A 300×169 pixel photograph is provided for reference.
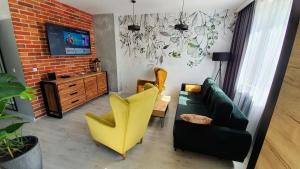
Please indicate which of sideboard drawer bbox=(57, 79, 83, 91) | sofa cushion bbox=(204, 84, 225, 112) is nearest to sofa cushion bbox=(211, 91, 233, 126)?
sofa cushion bbox=(204, 84, 225, 112)

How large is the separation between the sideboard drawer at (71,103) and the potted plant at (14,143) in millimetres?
1571

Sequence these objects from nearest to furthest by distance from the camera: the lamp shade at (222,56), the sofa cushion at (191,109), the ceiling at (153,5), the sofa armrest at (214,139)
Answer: the sofa armrest at (214,139) → the sofa cushion at (191,109) → the ceiling at (153,5) → the lamp shade at (222,56)

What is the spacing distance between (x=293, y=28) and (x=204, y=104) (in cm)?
222

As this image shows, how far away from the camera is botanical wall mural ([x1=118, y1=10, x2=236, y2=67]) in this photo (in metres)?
3.63

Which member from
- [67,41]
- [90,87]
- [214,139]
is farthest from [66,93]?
[214,139]

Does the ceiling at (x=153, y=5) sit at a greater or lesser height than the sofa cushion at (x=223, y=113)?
greater

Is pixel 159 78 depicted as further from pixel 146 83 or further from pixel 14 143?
pixel 14 143

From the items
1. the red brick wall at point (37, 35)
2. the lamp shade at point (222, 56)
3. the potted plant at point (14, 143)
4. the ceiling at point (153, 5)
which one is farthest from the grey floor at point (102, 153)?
the ceiling at point (153, 5)

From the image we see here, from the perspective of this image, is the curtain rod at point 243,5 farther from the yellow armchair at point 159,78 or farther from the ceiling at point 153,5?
the yellow armchair at point 159,78

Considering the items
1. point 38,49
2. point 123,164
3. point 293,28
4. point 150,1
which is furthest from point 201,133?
point 38,49

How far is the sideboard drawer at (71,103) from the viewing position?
294 centimetres

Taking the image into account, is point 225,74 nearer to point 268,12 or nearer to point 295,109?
point 268,12

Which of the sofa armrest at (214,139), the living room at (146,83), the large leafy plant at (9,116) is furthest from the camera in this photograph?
the sofa armrest at (214,139)

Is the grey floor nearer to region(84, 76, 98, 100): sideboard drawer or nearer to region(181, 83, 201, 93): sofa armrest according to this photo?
region(84, 76, 98, 100): sideboard drawer
